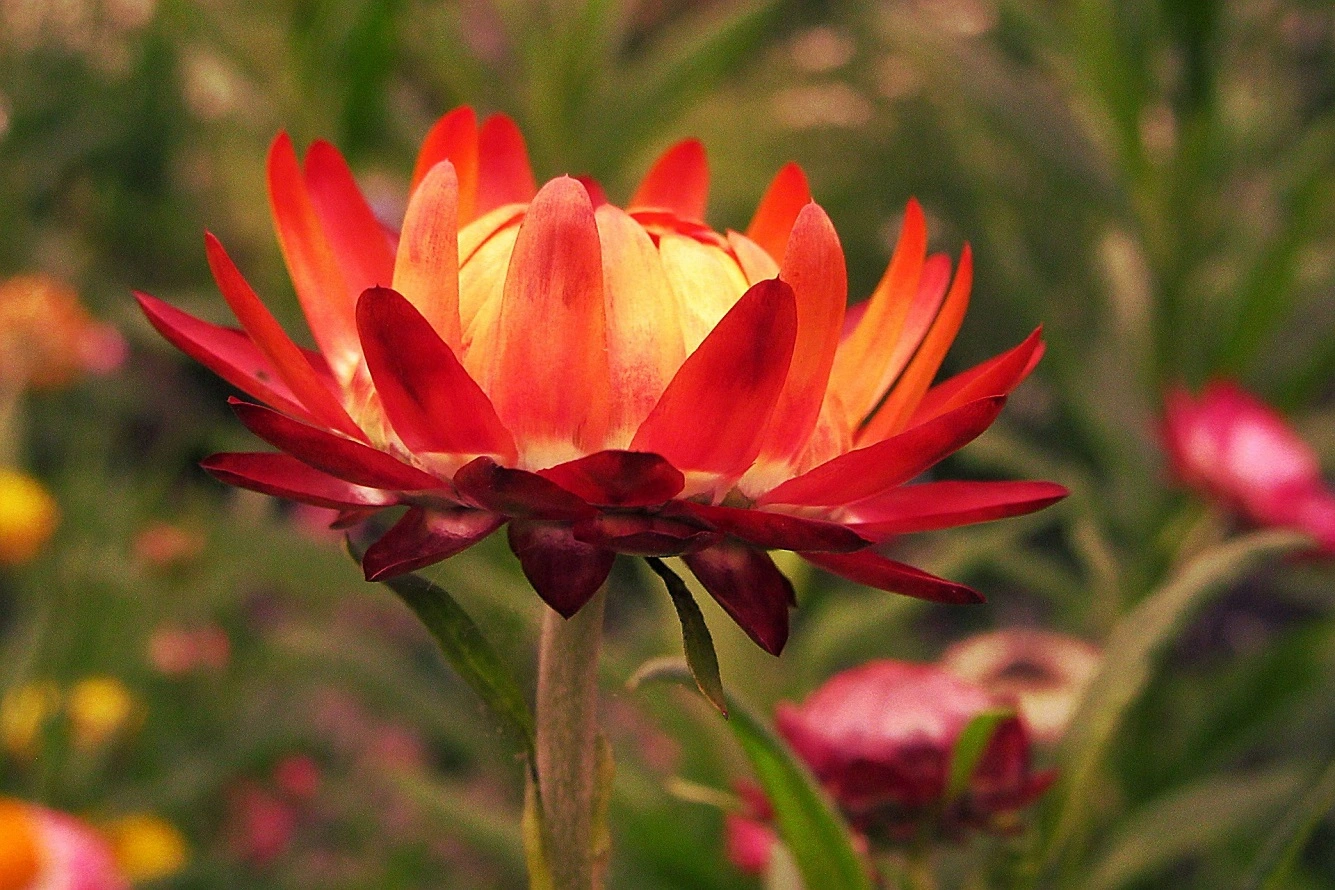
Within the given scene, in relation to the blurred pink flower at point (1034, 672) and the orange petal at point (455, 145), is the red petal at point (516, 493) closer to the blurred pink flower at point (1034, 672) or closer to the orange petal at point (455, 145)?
the orange petal at point (455, 145)

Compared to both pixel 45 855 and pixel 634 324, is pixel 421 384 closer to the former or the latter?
pixel 634 324

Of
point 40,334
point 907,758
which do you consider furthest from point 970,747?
point 40,334

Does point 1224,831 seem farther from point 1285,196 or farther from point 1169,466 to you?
point 1285,196

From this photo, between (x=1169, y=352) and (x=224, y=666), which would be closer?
(x=1169, y=352)

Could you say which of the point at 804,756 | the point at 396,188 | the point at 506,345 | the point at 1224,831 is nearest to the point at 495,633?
the point at 506,345

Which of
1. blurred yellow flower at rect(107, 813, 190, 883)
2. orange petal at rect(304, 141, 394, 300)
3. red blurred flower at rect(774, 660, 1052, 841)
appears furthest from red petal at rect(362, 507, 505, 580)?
blurred yellow flower at rect(107, 813, 190, 883)

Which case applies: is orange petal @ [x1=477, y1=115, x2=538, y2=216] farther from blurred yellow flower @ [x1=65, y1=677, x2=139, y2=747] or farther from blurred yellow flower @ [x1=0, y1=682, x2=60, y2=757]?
blurred yellow flower @ [x1=65, y1=677, x2=139, y2=747]

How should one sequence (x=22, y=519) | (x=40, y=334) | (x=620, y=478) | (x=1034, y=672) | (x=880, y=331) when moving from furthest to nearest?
1. (x=40, y=334)
2. (x=22, y=519)
3. (x=1034, y=672)
4. (x=880, y=331)
5. (x=620, y=478)
